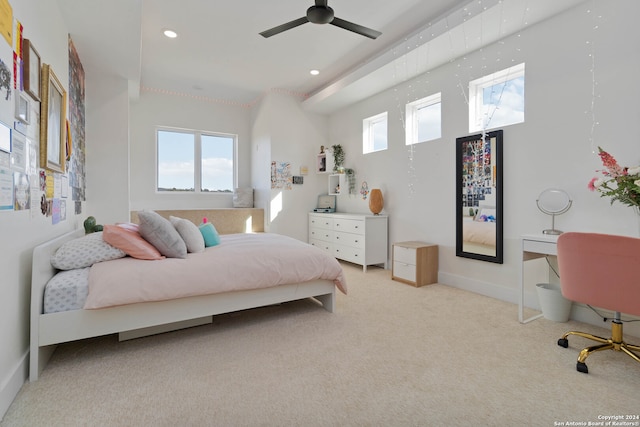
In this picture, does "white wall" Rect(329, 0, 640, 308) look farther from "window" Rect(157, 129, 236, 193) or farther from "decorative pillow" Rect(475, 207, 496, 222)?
"window" Rect(157, 129, 236, 193)

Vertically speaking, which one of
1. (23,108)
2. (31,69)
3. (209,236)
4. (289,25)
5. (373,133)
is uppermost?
(289,25)

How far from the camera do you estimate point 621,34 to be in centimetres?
231

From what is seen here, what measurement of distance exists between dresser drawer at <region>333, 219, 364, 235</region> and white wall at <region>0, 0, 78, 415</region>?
10.6 feet

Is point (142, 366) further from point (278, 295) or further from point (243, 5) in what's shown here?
point (243, 5)

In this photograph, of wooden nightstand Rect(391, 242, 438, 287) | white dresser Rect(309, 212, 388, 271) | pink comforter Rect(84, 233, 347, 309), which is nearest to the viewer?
pink comforter Rect(84, 233, 347, 309)

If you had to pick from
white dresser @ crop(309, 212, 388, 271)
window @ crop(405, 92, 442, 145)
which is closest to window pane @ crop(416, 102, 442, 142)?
window @ crop(405, 92, 442, 145)

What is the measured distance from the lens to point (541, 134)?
9.12ft

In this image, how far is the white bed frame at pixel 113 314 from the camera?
1.70 metres

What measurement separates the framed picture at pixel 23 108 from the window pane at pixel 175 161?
143 inches

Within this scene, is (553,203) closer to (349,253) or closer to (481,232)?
(481,232)

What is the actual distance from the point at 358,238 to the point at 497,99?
2.30 m

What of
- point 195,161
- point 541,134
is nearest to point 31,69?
point 541,134

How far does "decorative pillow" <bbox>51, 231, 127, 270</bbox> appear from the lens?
1.99m

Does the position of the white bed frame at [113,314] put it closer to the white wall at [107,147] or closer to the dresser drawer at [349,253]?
the white wall at [107,147]
